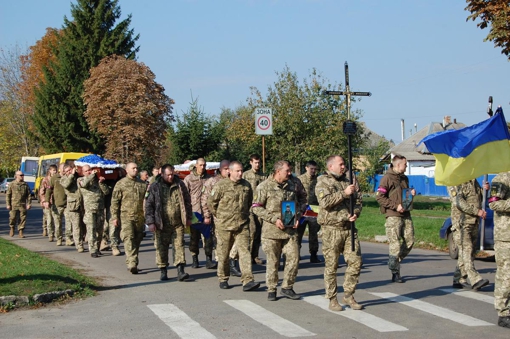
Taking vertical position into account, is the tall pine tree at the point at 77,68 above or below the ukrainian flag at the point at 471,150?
above

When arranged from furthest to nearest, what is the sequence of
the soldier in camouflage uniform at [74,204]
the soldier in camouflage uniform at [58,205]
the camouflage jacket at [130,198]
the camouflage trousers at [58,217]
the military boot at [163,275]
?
the camouflage trousers at [58,217]
the soldier in camouflage uniform at [58,205]
the soldier in camouflage uniform at [74,204]
the camouflage jacket at [130,198]
the military boot at [163,275]

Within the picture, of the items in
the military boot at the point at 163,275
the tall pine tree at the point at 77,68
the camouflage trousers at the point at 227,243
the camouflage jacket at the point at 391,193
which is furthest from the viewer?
the tall pine tree at the point at 77,68

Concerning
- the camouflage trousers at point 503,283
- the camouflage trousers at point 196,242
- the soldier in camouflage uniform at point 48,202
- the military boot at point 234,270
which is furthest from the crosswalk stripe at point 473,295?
the soldier in camouflage uniform at point 48,202

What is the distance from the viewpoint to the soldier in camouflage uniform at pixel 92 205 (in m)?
15.0

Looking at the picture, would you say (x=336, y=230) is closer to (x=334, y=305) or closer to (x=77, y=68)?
(x=334, y=305)

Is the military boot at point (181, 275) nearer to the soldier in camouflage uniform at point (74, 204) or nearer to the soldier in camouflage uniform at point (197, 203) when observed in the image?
the soldier in camouflage uniform at point (197, 203)

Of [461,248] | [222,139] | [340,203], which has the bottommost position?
[461,248]

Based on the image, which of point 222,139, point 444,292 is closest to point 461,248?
point 444,292

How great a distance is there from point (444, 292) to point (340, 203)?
103 inches

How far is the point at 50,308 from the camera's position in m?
9.13

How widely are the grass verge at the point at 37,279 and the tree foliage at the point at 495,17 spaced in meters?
10.8

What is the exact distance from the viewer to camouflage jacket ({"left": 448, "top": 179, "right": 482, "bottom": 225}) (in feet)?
33.6

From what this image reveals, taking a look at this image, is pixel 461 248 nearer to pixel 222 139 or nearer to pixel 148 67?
pixel 222 139

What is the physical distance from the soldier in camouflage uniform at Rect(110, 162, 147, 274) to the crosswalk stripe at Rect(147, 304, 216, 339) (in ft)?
10.9
